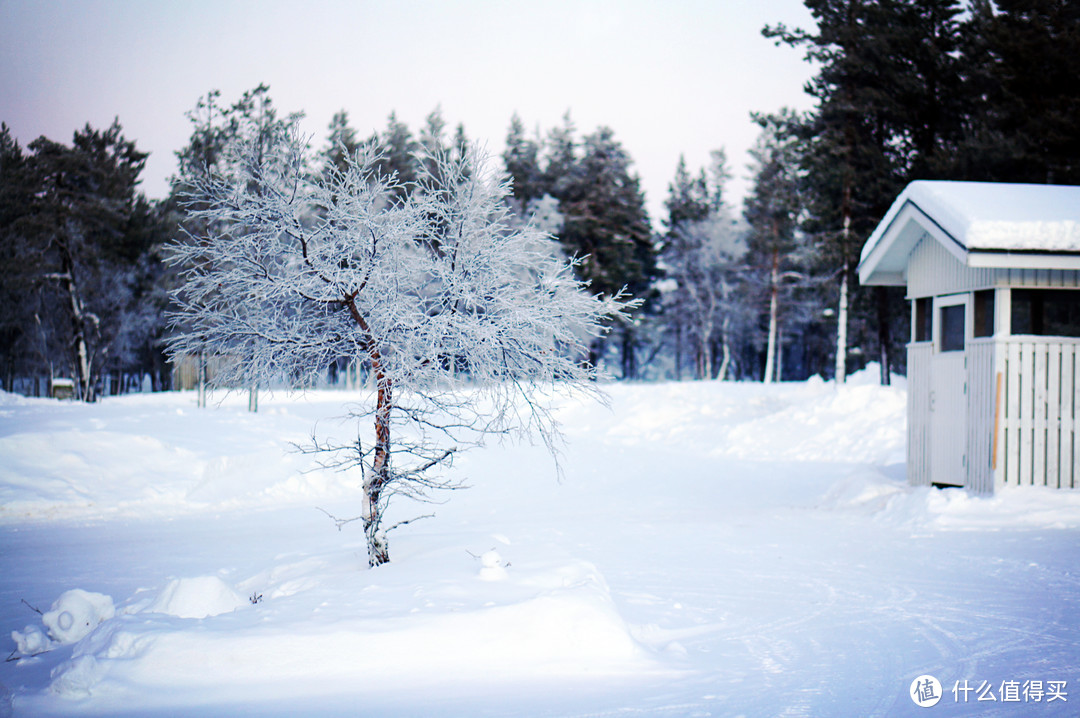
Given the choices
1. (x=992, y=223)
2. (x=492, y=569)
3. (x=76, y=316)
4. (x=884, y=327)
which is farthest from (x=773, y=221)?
(x=492, y=569)

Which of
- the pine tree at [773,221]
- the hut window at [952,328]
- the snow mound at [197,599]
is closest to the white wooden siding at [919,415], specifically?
the hut window at [952,328]

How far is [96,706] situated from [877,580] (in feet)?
23.1

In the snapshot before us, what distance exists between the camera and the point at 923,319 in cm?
1331

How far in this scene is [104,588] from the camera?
316 inches

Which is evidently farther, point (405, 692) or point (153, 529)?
point (153, 529)

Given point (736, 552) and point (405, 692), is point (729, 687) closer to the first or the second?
point (405, 692)

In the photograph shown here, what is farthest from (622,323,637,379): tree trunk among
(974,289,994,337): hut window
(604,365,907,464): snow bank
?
(974,289,994,337): hut window

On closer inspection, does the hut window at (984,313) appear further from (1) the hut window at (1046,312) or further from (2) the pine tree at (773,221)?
(2) the pine tree at (773,221)

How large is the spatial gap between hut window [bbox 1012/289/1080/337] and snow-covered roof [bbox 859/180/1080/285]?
0.58 meters

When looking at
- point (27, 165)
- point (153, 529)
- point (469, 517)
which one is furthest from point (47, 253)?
point (469, 517)

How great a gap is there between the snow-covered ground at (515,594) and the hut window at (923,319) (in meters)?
2.60

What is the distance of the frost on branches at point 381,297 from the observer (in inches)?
291

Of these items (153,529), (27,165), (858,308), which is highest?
(27,165)

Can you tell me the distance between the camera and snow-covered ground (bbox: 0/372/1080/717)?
4.89 meters
